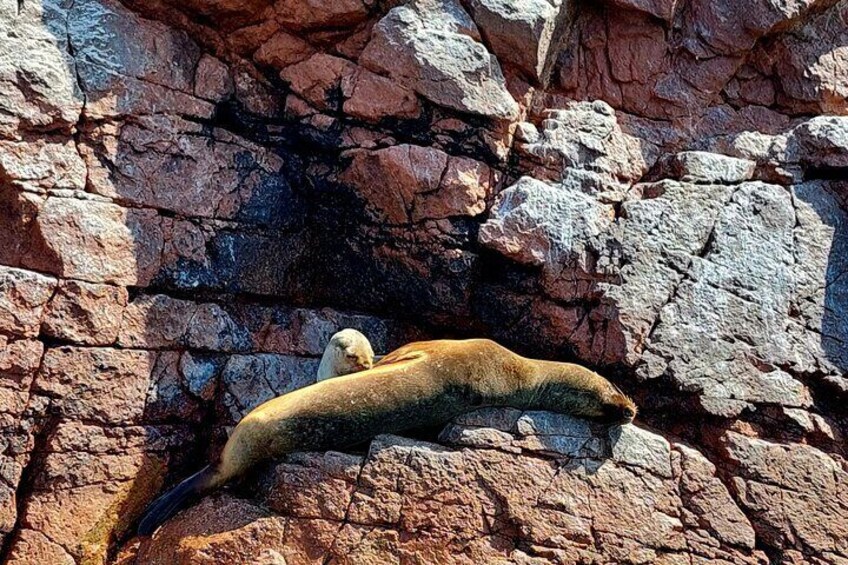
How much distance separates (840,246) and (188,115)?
5.17 m

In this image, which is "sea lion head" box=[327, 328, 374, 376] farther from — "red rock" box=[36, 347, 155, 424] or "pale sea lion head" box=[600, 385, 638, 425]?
"pale sea lion head" box=[600, 385, 638, 425]

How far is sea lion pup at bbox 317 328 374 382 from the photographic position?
6621mm

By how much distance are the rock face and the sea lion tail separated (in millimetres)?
169

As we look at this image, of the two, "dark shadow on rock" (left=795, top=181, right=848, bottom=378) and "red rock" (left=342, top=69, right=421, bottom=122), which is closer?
"dark shadow on rock" (left=795, top=181, right=848, bottom=378)

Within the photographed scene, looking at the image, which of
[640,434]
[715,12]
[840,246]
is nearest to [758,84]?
[715,12]

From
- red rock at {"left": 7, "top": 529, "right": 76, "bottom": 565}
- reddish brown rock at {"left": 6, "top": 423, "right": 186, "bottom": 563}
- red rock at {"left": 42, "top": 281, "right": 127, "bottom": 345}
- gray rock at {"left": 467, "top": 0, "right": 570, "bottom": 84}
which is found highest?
gray rock at {"left": 467, "top": 0, "right": 570, "bottom": 84}

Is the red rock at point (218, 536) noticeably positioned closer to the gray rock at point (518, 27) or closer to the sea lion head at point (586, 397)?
the sea lion head at point (586, 397)

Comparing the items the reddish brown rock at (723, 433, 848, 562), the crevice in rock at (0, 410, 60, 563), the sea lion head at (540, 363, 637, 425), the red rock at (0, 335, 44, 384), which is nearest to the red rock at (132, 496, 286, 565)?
the crevice in rock at (0, 410, 60, 563)

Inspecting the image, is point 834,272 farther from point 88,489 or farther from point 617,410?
point 88,489

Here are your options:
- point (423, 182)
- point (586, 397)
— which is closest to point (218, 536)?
point (586, 397)

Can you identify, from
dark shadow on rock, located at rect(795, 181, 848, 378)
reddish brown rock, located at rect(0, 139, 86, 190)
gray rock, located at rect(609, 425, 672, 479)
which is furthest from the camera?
dark shadow on rock, located at rect(795, 181, 848, 378)

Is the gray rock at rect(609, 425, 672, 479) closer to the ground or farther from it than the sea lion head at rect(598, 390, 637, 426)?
closer to the ground

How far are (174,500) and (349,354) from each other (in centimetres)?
150

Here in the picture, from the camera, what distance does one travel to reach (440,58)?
7.29 metres
